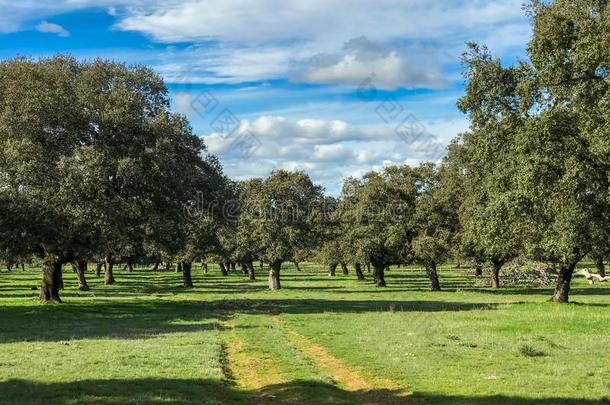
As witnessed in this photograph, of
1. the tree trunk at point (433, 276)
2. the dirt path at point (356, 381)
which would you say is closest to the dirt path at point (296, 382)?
the dirt path at point (356, 381)

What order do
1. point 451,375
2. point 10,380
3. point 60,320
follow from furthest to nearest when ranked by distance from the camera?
point 60,320, point 451,375, point 10,380

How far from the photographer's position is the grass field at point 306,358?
48.9 feet

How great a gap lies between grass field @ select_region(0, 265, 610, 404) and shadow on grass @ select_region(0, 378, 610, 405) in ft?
0.10

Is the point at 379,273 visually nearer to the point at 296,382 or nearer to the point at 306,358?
the point at 306,358

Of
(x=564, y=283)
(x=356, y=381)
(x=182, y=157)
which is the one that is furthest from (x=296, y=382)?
(x=564, y=283)

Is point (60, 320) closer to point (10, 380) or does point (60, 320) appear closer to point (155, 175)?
point (155, 175)

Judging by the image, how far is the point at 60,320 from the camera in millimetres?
34438

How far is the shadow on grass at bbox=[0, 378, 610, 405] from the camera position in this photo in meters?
13.9

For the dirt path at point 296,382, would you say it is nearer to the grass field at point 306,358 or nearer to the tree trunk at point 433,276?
the grass field at point 306,358

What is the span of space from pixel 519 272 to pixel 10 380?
7133 cm

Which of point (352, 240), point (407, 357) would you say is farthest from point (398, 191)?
point (407, 357)

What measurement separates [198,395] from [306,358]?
6893 millimetres

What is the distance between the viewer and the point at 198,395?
48.2 ft

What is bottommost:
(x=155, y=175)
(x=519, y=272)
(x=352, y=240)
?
(x=519, y=272)
